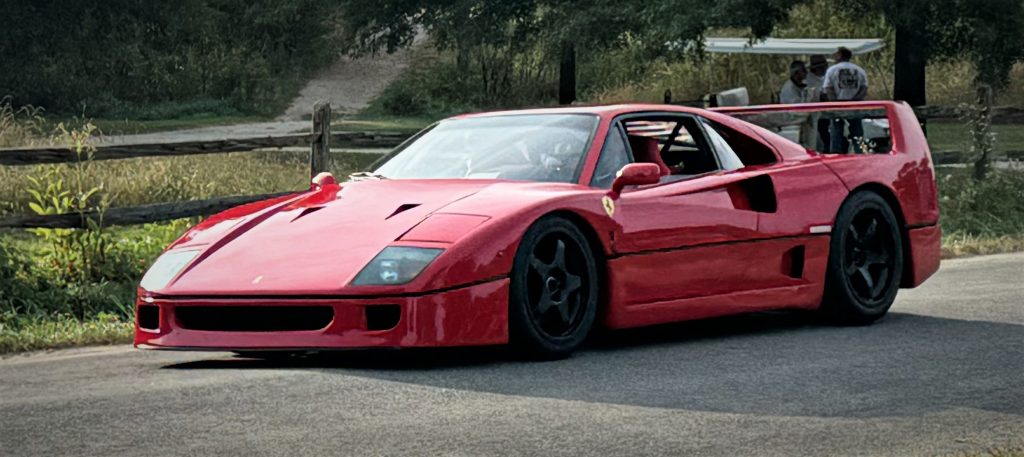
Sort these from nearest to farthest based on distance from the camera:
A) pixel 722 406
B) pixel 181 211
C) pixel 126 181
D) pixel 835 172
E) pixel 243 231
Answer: pixel 722 406
pixel 243 231
pixel 835 172
pixel 181 211
pixel 126 181

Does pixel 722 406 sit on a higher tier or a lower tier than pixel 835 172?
lower

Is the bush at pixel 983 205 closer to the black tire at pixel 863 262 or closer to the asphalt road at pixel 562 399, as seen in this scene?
the black tire at pixel 863 262

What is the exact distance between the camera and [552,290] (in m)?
8.70

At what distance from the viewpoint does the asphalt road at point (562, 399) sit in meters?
6.62

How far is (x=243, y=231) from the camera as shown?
29.7 feet

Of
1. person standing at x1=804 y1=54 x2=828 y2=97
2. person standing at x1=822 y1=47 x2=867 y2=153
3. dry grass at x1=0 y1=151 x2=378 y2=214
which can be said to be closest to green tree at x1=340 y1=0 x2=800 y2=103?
person standing at x1=804 y1=54 x2=828 y2=97

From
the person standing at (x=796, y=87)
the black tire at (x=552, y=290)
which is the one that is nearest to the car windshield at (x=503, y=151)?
the black tire at (x=552, y=290)

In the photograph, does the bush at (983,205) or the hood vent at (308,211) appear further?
the bush at (983,205)

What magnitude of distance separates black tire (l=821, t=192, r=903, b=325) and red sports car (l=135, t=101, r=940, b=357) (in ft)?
0.04

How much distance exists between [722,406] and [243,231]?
266 cm

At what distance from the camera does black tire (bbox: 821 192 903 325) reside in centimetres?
1031

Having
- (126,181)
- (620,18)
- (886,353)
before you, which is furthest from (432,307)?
(620,18)

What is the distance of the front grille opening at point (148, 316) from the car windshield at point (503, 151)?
160 centimetres

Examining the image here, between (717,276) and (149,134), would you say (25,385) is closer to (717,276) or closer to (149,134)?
(717,276)
